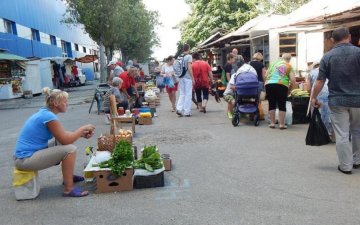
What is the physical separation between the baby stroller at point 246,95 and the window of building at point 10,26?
Result: 25.1 m

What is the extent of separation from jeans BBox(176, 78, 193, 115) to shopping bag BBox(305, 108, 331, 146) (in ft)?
19.9

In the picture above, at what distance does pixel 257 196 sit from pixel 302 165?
162cm

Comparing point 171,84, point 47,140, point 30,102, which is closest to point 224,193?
point 47,140

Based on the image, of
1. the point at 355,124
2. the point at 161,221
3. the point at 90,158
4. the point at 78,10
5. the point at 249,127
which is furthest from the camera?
the point at 78,10

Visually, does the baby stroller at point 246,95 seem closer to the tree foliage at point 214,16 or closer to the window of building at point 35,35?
the tree foliage at point 214,16

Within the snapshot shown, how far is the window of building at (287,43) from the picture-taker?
15125mm

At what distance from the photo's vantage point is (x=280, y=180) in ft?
18.0

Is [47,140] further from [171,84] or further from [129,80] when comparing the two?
[171,84]

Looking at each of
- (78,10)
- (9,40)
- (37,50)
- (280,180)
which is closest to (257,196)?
(280,180)

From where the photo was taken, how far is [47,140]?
5.31 metres

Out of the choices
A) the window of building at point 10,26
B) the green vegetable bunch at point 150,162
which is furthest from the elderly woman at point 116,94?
the window of building at point 10,26

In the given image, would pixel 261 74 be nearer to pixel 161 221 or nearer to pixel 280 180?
pixel 280 180

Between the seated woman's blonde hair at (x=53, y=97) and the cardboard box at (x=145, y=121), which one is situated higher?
the seated woman's blonde hair at (x=53, y=97)

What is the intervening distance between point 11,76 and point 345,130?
937 inches
